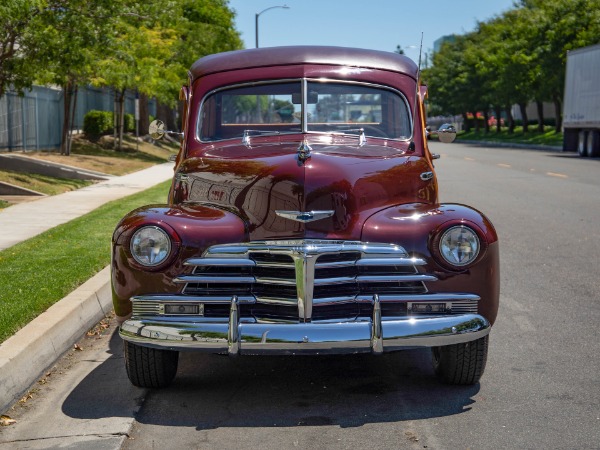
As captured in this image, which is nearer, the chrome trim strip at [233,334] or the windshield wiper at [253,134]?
the chrome trim strip at [233,334]

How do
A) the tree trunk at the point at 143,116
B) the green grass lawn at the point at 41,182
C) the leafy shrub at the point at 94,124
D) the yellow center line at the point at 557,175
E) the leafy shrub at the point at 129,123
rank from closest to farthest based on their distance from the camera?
the green grass lawn at the point at 41,182 → the yellow center line at the point at 557,175 → the leafy shrub at the point at 94,124 → the tree trunk at the point at 143,116 → the leafy shrub at the point at 129,123

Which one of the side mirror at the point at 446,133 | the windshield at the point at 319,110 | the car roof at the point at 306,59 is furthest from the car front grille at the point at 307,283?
the side mirror at the point at 446,133

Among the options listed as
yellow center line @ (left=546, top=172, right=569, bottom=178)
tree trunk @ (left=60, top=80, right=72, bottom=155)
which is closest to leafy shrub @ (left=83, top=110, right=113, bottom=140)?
tree trunk @ (left=60, top=80, right=72, bottom=155)

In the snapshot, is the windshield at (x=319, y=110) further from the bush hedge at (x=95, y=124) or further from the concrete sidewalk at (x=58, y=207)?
the bush hedge at (x=95, y=124)

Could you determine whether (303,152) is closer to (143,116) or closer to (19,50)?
(19,50)

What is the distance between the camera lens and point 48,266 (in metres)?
9.48

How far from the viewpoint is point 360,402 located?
5.68 meters

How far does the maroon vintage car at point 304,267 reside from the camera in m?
5.36

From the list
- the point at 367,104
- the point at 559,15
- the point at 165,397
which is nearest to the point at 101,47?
the point at 367,104

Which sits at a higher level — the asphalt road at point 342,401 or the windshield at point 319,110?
the windshield at point 319,110

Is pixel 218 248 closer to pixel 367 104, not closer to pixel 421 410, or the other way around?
pixel 421 410

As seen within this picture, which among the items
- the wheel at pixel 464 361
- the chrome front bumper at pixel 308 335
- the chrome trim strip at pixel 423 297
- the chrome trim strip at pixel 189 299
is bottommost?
the wheel at pixel 464 361

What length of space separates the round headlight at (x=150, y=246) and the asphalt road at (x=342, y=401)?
2.64ft

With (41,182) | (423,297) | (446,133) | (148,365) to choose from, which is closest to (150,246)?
(148,365)
